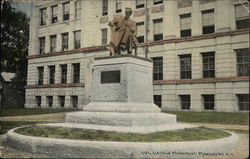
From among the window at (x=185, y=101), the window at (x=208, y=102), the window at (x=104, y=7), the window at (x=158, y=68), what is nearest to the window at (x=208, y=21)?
the window at (x=158, y=68)

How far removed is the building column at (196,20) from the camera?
2689 centimetres

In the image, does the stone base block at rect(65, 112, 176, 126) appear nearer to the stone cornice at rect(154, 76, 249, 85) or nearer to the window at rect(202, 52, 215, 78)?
the stone cornice at rect(154, 76, 249, 85)

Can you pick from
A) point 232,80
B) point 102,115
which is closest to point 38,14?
point 232,80

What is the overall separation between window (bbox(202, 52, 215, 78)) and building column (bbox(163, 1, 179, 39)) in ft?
13.1

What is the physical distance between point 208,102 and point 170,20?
9.59 metres

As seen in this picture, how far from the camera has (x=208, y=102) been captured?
84.0 ft

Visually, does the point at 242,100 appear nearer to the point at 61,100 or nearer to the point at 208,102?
the point at 208,102

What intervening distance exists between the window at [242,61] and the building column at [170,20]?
6.87 meters

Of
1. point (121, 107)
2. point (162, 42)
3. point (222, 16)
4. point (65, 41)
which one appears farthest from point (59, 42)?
point (121, 107)

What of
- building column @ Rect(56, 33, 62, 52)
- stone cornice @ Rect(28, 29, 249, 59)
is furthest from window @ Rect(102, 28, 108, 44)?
building column @ Rect(56, 33, 62, 52)

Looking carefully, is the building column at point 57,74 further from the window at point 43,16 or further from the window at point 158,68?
the window at point 158,68

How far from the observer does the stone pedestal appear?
9055 millimetres

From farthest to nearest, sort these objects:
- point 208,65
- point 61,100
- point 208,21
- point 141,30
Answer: point 61,100, point 141,30, point 208,21, point 208,65

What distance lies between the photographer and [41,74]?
38.4 meters
